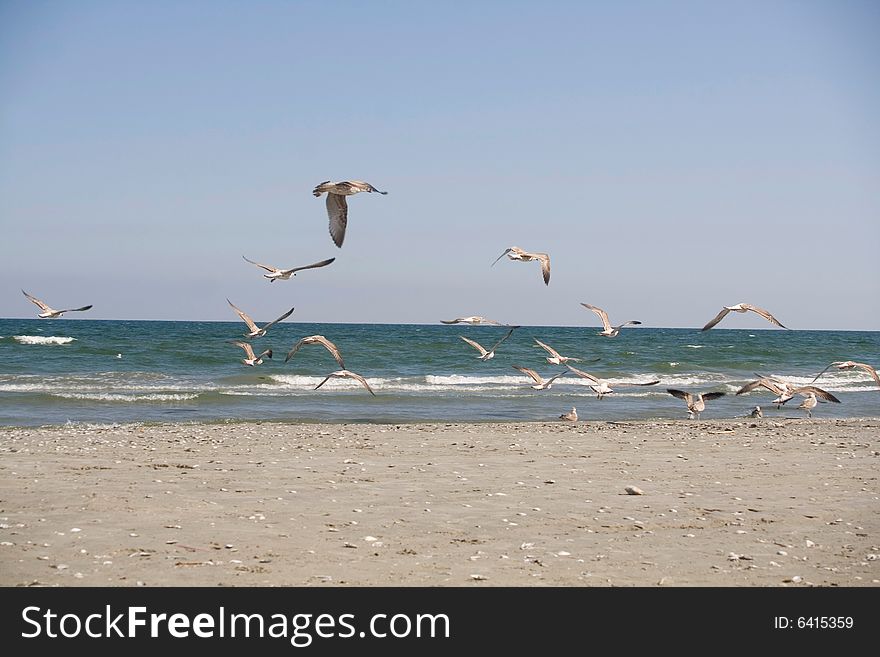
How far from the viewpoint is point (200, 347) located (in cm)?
4278

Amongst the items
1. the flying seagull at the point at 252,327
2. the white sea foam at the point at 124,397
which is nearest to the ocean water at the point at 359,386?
the white sea foam at the point at 124,397

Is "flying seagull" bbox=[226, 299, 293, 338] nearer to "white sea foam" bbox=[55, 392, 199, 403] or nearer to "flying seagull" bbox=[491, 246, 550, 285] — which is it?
"flying seagull" bbox=[491, 246, 550, 285]

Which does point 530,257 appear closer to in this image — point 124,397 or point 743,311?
point 743,311

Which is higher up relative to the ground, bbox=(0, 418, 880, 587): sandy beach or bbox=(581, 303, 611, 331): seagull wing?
bbox=(581, 303, 611, 331): seagull wing

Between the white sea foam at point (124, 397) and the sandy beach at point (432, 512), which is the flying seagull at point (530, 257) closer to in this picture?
the sandy beach at point (432, 512)

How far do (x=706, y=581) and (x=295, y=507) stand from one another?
164 inches

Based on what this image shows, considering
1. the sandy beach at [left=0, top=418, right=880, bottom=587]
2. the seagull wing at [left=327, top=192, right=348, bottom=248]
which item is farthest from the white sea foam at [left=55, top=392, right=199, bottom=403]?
the seagull wing at [left=327, top=192, right=348, bottom=248]

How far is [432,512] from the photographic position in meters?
8.90

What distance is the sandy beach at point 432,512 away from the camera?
6859 millimetres

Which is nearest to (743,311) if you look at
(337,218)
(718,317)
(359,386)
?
(718,317)

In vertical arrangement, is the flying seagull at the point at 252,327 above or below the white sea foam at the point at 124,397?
above

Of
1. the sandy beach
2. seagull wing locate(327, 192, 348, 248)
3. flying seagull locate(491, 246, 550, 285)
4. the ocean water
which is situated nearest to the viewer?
the sandy beach

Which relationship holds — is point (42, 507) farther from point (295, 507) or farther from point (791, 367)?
point (791, 367)

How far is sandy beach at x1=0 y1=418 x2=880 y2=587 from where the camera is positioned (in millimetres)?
6859
